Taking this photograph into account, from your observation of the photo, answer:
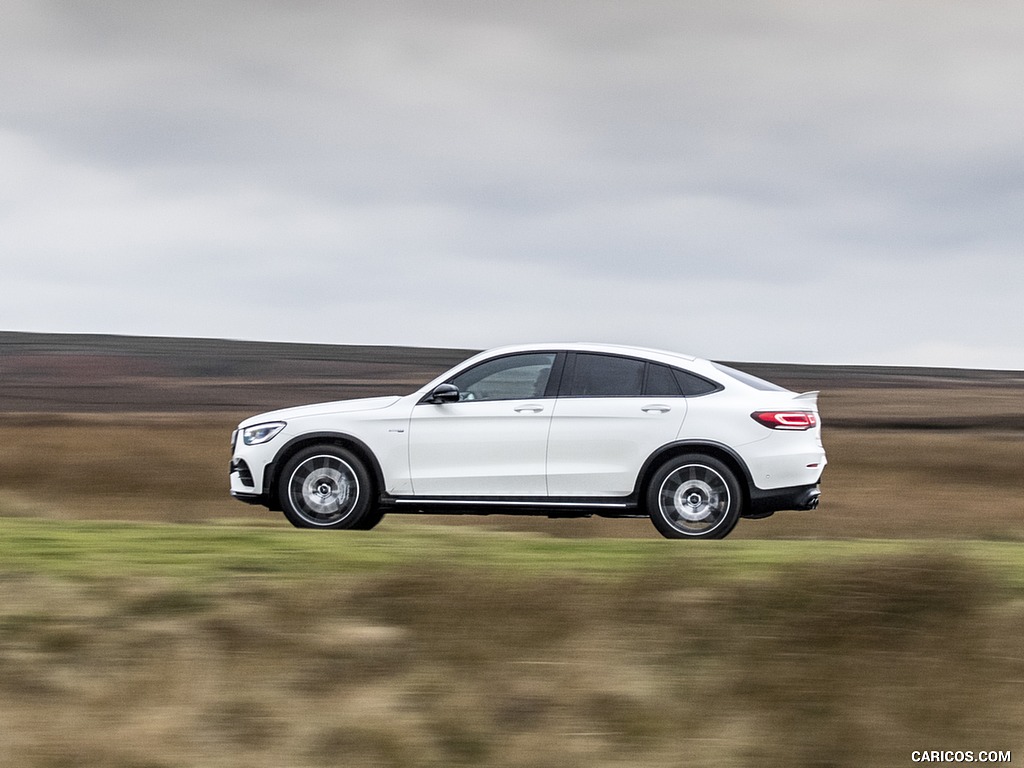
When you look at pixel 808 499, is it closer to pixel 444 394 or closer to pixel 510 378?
pixel 510 378

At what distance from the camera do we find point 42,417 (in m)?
44.2

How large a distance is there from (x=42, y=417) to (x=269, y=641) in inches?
1554

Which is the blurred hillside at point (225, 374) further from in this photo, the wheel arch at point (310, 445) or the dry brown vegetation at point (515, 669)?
the dry brown vegetation at point (515, 669)

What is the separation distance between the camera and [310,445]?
1144 centimetres

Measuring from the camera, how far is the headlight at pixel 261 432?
11445mm

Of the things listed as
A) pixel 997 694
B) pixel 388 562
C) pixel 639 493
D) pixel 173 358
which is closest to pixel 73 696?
pixel 388 562

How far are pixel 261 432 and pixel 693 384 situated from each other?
3647 millimetres

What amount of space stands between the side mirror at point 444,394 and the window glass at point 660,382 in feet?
5.13

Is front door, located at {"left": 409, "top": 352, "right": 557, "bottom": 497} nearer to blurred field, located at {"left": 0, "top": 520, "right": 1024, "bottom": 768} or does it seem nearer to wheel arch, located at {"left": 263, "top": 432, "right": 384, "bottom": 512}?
wheel arch, located at {"left": 263, "top": 432, "right": 384, "bottom": 512}

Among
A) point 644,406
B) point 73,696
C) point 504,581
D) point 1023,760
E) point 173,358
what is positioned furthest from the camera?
point 173,358

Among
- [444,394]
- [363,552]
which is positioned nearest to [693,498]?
[444,394]

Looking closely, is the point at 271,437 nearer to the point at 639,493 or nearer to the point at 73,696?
the point at 639,493

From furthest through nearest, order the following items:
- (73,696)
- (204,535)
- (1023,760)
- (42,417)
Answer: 1. (42,417)
2. (204,535)
3. (73,696)
4. (1023,760)

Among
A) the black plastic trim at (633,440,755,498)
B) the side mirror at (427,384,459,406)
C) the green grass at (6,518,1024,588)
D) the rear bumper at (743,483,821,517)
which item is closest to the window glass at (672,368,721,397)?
the black plastic trim at (633,440,755,498)
